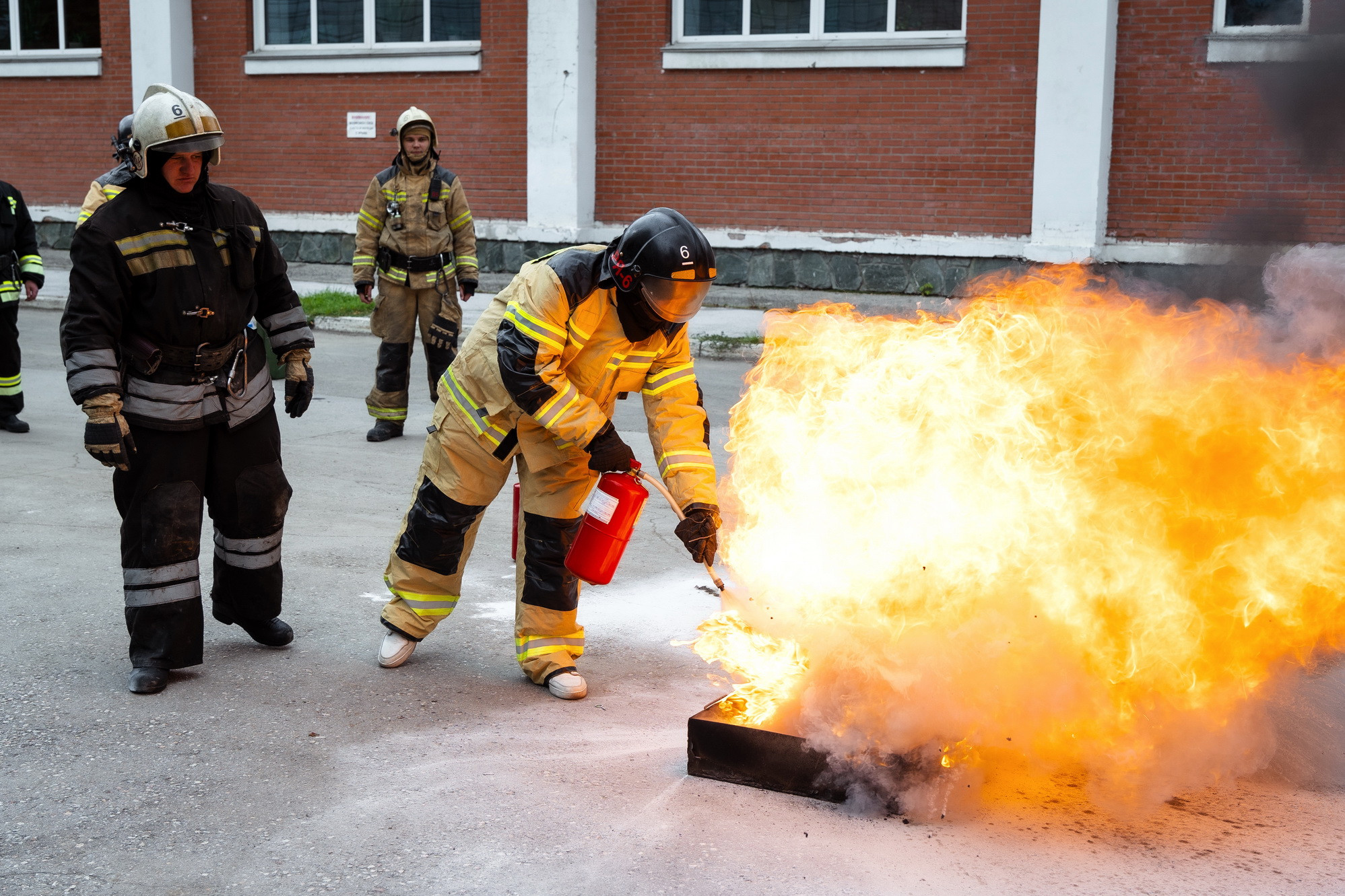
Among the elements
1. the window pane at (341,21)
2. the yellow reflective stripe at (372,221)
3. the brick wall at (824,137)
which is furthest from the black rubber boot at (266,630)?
the window pane at (341,21)

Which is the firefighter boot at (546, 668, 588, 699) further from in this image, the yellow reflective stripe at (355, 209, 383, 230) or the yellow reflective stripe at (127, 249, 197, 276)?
the yellow reflective stripe at (355, 209, 383, 230)

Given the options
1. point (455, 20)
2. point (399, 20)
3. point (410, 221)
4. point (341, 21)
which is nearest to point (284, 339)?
point (410, 221)

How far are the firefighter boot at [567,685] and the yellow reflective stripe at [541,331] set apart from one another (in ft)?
3.87

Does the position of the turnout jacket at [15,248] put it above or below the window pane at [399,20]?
below

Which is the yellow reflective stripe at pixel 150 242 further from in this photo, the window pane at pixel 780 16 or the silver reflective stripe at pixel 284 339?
the window pane at pixel 780 16

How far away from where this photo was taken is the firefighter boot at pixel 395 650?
4.71 m

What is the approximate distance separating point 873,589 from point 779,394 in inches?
30.3

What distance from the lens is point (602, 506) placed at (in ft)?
13.9

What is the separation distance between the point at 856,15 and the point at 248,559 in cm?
1123

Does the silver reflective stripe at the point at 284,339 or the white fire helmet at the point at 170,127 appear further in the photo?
the silver reflective stripe at the point at 284,339

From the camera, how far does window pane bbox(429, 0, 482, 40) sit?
15.7m

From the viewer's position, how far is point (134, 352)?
14.4 ft

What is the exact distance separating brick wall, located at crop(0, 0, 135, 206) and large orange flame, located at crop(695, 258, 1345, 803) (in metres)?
16.3

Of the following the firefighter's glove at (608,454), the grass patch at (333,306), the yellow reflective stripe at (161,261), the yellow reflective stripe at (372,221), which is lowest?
the grass patch at (333,306)
